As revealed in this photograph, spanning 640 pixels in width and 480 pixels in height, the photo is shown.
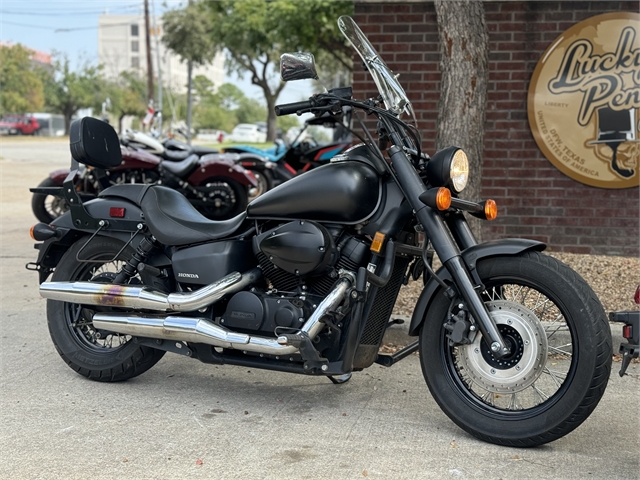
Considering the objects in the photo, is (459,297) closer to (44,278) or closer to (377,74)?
(377,74)

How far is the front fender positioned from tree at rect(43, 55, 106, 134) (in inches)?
2671

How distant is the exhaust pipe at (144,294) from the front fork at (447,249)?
0.95 m

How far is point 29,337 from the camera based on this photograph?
544cm

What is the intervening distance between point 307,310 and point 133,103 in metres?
66.7

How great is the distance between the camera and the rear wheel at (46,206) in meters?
10.4

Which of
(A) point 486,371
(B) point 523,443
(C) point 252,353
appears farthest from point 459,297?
(C) point 252,353

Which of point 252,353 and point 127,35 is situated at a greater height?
point 127,35

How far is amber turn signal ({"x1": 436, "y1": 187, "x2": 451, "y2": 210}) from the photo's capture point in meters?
3.56

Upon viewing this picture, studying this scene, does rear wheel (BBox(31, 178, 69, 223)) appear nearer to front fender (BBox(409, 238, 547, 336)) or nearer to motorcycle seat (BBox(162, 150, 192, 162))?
motorcycle seat (BBox(162, 150, 192, 162))

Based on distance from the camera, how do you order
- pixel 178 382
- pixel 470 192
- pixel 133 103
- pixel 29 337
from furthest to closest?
1. pixel 133 103
2. pixel 470 192
3. pixel 29 337
4. pixel 178 382

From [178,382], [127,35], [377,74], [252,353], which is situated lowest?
[178,382]

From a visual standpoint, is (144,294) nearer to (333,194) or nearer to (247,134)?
(333,194)

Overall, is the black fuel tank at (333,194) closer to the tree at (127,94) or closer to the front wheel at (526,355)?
the front wheel at (526,355)

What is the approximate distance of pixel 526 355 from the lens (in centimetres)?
355
